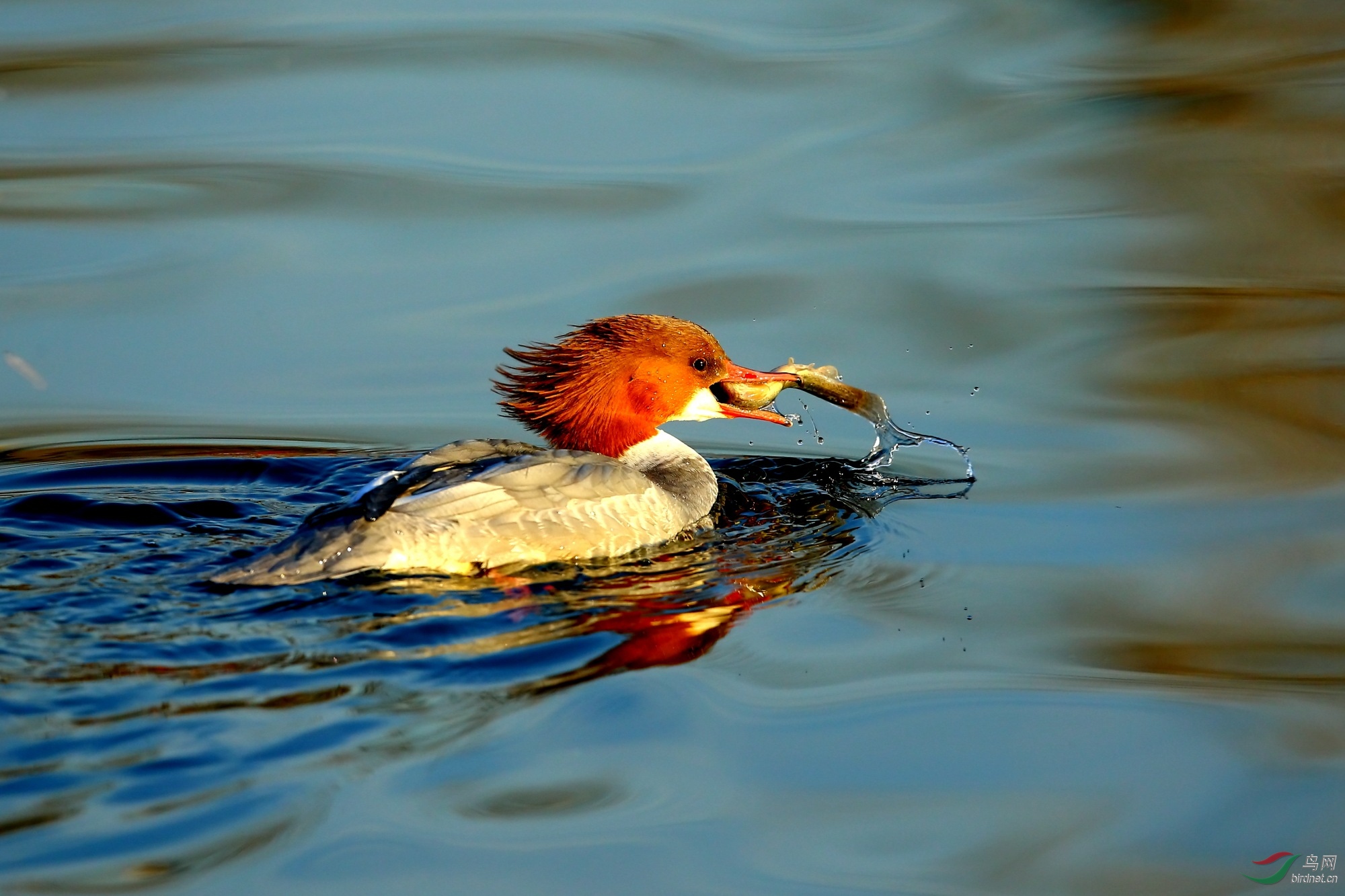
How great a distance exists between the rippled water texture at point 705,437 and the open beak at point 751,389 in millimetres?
435

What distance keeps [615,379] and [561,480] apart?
0.93m

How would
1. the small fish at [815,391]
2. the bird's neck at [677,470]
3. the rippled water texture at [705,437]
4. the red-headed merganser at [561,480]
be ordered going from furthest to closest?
1. the small fish at [815,391]
2. the bird's neck at [677,470]
3. the red-headed merganser at [561,480]
4. the rippled water texture at [705,437]

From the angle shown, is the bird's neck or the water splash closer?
the bird's neck

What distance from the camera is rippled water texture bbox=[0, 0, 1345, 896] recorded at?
4762mm

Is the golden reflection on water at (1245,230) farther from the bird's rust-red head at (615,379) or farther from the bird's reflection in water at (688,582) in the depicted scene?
the bird's rust-red head at (615,379)

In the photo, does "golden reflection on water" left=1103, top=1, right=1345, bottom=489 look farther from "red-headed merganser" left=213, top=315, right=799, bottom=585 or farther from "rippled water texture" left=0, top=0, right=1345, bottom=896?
"red-headed merganser" left=213, top=315, right=799, bottom=585

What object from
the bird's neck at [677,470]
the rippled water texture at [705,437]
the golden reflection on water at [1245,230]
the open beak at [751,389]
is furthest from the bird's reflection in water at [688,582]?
the golden reflection on water at [1245,230]

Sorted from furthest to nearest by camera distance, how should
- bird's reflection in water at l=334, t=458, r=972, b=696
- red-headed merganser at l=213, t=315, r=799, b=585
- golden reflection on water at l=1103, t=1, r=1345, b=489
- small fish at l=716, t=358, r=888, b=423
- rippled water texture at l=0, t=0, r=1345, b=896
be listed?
golden reflection on water at l=1103, t=1, r=1345, b=489, small fish at l=716, t=358, r=888, b=423, red-headed merganser at l=213, t=315, r=799, b=585, bird's reflection in water at l=334, t=458, r=972, b=696, rippled water texture at l=0, t=0, r=1345, b=896

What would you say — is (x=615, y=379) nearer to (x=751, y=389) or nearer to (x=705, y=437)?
(x=751, y=389)

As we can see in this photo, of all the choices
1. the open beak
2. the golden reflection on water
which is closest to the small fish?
the open beak

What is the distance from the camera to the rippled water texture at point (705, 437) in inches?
187

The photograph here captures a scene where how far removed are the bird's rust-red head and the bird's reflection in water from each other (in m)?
0.64

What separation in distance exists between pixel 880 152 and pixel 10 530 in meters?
7.13

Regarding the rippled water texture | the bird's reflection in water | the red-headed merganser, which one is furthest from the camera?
the red-headed merganser
